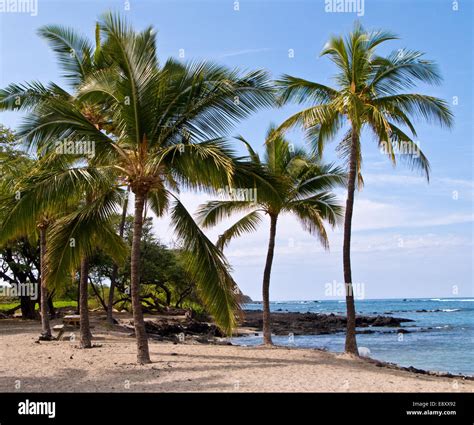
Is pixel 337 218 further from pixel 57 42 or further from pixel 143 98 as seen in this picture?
pixel 57 42

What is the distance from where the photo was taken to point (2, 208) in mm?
13711

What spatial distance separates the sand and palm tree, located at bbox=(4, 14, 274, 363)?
1.27 metres

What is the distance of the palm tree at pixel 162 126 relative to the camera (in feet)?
42.7

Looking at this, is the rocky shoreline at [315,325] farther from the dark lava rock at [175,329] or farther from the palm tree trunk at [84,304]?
the palm tree trunk at [84,304]

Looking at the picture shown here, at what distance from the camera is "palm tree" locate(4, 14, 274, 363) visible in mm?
13000

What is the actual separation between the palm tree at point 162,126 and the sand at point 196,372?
127 cm

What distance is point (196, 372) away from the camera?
12430 mm

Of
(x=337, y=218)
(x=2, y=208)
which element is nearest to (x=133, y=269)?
(x=2, y=208)

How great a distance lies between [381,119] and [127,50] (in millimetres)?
7041

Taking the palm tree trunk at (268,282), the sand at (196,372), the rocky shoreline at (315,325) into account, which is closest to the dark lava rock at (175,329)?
the palm tree trunk at (268,282)
